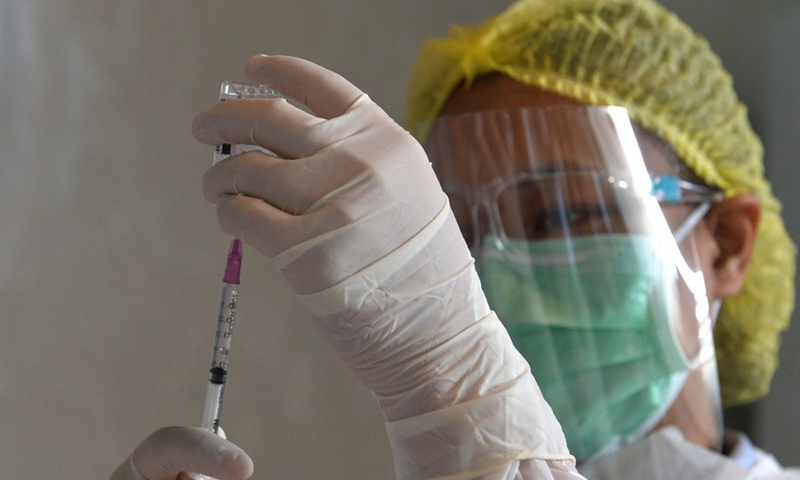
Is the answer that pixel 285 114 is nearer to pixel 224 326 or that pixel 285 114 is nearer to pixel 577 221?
pixel 224 326

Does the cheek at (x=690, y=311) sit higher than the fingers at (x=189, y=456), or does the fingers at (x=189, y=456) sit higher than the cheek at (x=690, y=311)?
the cheek at (x=690, y=311)

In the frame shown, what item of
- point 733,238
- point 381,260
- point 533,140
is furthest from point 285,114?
point 733,238

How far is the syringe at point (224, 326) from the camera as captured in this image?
71 cm

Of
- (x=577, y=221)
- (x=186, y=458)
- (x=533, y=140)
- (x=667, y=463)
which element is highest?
(x=533, y=140)

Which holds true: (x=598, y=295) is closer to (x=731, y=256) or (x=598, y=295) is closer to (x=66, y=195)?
(x=731, y=256)

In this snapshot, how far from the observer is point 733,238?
1400 mm

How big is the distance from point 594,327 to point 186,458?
0.68m

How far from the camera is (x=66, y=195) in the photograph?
120cm

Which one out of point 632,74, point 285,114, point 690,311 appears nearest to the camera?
point 285,114

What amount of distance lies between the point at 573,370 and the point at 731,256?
0.41 metres

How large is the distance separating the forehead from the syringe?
2.07 feet

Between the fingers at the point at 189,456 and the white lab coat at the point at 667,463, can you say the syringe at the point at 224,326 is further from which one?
the white lab coat at the point at 667,463

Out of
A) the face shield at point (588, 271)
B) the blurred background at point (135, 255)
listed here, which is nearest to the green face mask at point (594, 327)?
the face shield at point (588, 271)

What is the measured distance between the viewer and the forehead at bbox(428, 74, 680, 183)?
121 cm
